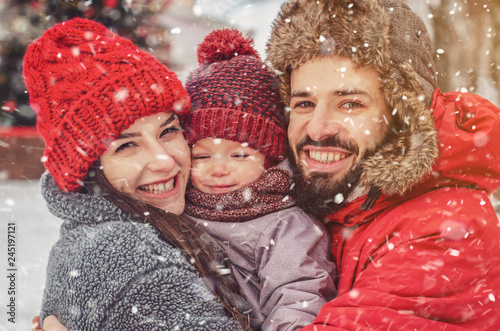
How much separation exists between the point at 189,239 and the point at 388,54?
4.29 feet

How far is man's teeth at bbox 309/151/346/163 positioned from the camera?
7.31 feet

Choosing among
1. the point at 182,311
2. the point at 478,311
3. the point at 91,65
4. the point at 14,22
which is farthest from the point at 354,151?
the point at 14,22

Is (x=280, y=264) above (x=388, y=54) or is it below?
below

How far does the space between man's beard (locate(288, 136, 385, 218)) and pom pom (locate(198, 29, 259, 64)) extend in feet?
2.64

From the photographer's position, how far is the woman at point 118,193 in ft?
5.59

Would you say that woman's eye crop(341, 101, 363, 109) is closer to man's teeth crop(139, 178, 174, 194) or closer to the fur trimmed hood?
the fur trimmed hood

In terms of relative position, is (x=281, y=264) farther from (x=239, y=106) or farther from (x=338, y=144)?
(x=239, y=106)

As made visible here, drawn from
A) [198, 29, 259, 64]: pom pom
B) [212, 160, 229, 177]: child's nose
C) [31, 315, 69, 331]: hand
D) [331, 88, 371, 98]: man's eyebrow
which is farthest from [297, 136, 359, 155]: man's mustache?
[31, 315, 69, 331]: hand

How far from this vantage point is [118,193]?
204cm

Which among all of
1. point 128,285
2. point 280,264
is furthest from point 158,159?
point 280,264

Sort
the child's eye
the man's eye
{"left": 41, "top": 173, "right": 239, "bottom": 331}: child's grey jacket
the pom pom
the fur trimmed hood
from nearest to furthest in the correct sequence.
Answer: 1. {"left": 41, "top": 173, "right": 239, "bottom": 331}: child's grey jacket
2. the fur trimmed hood
3. the man's eye
4. the child's eye
5. the pom pom

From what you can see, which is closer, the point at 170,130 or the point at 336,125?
the point at 336,125

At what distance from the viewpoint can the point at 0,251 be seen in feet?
15.8

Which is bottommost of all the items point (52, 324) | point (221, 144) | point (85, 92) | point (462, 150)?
point (52, 324)
